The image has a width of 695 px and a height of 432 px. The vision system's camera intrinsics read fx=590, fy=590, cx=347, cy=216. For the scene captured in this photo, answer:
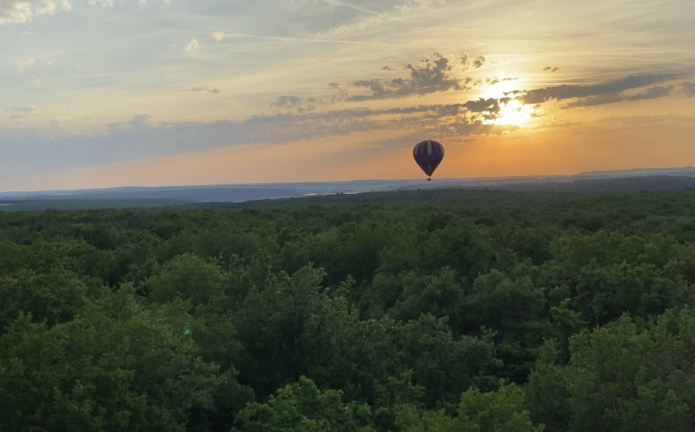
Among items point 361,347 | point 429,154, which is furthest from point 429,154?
point 361,347

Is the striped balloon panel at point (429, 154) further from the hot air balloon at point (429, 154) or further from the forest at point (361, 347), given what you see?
the forest at point (361, 347)

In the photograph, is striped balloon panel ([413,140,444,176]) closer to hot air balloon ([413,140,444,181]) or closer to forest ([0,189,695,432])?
hot air balloon ([413,140,444,181])

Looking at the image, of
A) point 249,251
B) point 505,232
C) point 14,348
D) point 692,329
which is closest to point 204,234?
point 249,251

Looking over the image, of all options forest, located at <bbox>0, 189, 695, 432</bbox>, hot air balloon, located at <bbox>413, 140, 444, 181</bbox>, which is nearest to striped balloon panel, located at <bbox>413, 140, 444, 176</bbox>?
hot air balloon, located at <bbox>413, 140, 444, 181</bbox>

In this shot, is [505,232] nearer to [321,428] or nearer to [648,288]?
[648,288]

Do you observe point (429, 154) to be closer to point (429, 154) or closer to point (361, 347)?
point (429, 154)

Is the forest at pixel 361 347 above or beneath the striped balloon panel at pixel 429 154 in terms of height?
beneath

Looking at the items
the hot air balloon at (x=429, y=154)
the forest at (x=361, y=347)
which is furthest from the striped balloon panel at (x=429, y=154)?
the forest at (x=361, y=347)
